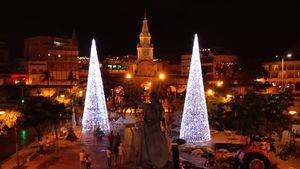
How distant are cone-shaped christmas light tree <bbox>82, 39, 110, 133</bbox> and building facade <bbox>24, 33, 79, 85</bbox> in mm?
55790

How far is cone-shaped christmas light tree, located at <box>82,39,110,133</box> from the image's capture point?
33406 mm

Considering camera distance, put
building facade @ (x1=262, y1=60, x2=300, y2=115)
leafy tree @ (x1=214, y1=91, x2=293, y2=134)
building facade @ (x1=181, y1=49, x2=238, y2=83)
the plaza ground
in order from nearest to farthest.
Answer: the plaza ground < leafy tree @ (x1=214, y1=91, x2=293, y2=134) < building facade @ (x1=262, y1=60, x2=300, y2=115) < building facade @ (x1=181, y1=49, x2=238, y2=83)

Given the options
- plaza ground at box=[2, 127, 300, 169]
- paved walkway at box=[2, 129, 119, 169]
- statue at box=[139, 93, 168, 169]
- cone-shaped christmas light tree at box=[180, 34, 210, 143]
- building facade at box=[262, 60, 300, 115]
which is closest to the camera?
statue at box=[139, 93, 168, 169]

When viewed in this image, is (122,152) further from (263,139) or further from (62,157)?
(263,139)

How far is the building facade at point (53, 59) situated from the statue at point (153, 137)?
239ft

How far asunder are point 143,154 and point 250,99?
11.9 meters

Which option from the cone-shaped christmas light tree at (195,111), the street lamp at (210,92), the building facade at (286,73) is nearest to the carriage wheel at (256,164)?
the cone-shaped christmas light tree at (195,111)

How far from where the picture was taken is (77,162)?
883 inches

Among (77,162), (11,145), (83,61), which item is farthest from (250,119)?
(83,61)

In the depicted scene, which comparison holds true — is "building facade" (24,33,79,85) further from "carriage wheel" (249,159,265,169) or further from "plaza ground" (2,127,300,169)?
"carriage wheel" (249,159,265,169)

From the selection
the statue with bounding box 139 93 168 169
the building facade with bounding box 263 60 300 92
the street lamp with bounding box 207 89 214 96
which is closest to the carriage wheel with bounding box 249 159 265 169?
the statue with bounding box 139 93 168 169

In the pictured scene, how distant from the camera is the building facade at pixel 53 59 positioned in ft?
291

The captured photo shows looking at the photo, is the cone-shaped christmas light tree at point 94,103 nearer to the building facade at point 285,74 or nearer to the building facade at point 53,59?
the building facade at point 285,74

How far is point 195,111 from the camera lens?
94.7 ft
